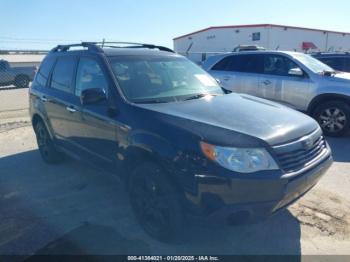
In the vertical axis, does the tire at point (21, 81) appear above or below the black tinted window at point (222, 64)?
below

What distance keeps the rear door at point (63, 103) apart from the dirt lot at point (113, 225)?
699mm

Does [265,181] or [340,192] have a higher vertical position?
[265,181]

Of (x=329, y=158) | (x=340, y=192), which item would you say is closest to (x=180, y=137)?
(x=329, y=158)

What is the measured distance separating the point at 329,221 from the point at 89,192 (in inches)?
114

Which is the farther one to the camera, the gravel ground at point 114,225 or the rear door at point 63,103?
the rear door at point 63,103

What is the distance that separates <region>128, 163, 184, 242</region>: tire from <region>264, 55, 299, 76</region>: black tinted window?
A: 5.31 metres

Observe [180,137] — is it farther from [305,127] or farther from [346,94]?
[346,94]

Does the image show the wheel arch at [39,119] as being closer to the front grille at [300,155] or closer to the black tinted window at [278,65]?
the front grille at [300,155]

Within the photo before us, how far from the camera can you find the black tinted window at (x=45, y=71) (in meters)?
5.23

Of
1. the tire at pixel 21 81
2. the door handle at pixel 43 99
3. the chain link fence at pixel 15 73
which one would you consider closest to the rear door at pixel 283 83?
the door handle at pixel 43 99

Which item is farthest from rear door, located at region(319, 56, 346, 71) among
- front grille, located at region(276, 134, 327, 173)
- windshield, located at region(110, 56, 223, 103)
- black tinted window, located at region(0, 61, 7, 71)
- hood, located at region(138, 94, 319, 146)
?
black tinted window, located at region(0, 61, 7, 71)

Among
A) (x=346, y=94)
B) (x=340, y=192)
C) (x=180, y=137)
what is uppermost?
(x=180, y=137)

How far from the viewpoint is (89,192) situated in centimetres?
447

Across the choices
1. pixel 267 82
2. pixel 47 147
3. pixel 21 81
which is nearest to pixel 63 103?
pixel 47 147
